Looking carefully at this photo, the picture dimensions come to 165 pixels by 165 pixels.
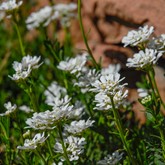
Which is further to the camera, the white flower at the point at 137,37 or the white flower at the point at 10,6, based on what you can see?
the white flower at the point at 10,6

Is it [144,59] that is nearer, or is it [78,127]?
[144,59]

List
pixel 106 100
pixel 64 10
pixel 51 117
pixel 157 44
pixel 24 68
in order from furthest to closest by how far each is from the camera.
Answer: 1. pixel 64 10
2. pixel 24 68
3. pixel 157 44
4. pixel 106 100
5. pixel 51 117

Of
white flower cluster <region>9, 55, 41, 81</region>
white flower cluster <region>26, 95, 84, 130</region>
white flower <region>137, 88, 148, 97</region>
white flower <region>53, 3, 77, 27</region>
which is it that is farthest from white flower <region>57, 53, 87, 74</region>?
white flower <region>53, 3, 77, 27</region>

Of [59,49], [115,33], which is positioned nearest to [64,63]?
[59,49]

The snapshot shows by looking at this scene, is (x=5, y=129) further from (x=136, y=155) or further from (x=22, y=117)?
(x=22, y=117)

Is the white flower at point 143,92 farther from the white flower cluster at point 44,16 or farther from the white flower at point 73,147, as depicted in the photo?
the white flower cluster at point 44,16

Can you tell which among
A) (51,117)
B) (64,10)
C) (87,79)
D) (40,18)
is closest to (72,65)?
(87,79)

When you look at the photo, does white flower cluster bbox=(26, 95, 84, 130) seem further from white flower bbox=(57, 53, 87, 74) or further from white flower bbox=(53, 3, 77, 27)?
white flower bbox=(53, 3, 77, 27)

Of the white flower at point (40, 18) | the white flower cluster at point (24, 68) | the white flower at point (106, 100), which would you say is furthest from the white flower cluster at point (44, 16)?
the white flower at point (106, 100)

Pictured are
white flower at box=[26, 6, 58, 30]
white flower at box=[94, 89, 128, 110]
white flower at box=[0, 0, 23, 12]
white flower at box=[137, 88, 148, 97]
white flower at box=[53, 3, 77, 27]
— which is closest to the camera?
white flower at box=[94, 89, 128, 110]

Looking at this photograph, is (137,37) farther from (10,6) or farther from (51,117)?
(10,6)
